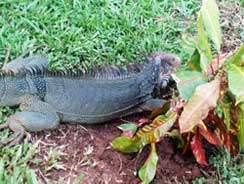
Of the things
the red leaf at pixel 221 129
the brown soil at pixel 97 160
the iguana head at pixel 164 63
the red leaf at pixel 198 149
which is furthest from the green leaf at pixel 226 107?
the iguana head at pixel 164 63

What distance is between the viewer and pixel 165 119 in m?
4.07

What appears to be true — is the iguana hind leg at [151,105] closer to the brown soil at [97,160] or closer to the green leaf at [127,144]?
the brown soil at [97,160]

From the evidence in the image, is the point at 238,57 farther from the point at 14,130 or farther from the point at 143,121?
the point at 14,130

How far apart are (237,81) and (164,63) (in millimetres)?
1576

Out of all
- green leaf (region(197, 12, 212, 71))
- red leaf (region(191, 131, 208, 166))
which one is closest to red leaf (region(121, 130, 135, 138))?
red leaf (region(191, 131, 208, 166))

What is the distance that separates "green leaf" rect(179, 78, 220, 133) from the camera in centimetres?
371

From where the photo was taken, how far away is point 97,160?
14.5ft

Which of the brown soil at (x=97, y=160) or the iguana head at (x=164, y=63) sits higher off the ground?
the iguana head at (x=164, y=63)

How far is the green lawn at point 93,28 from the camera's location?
5285 millimetres

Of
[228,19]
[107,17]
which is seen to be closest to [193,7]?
[228,19]

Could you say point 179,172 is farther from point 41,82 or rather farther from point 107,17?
point 107,17

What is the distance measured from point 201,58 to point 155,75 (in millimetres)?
1255

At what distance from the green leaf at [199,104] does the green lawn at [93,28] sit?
1641mm

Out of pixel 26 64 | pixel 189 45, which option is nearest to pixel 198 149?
pixel 189 45
